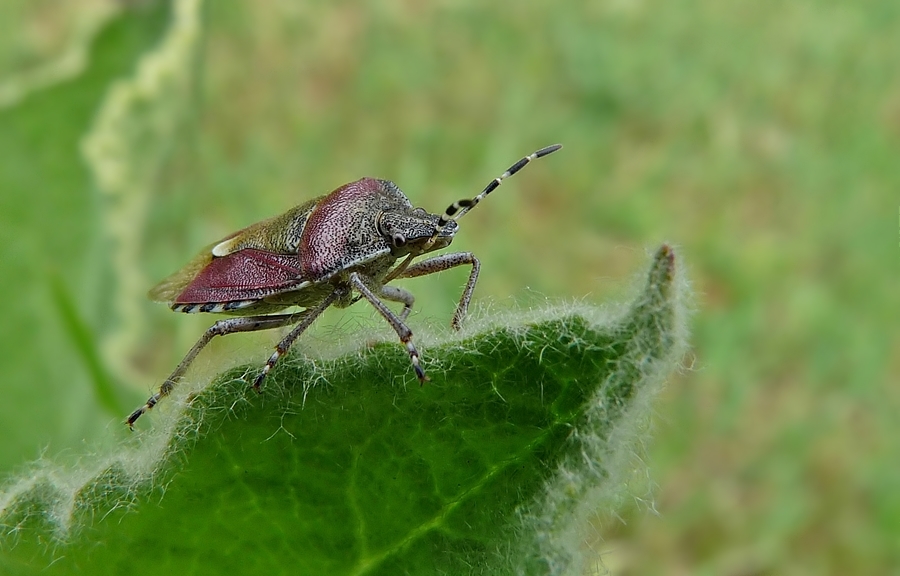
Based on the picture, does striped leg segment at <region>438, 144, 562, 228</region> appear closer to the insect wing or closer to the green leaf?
the insect wing

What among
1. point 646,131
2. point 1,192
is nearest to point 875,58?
point 646,131

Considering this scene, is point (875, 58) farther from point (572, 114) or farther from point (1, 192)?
point (1, 192)

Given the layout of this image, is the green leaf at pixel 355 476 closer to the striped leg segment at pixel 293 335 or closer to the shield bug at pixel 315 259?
the striped leg segment at pixel 293 335

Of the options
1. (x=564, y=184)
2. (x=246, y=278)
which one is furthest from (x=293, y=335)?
(x=564, y=184)

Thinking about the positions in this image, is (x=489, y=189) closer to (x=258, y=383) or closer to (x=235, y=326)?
(x=235, y=326)

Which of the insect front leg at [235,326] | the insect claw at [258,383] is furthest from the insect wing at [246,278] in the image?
the insect claw at [258,383]
